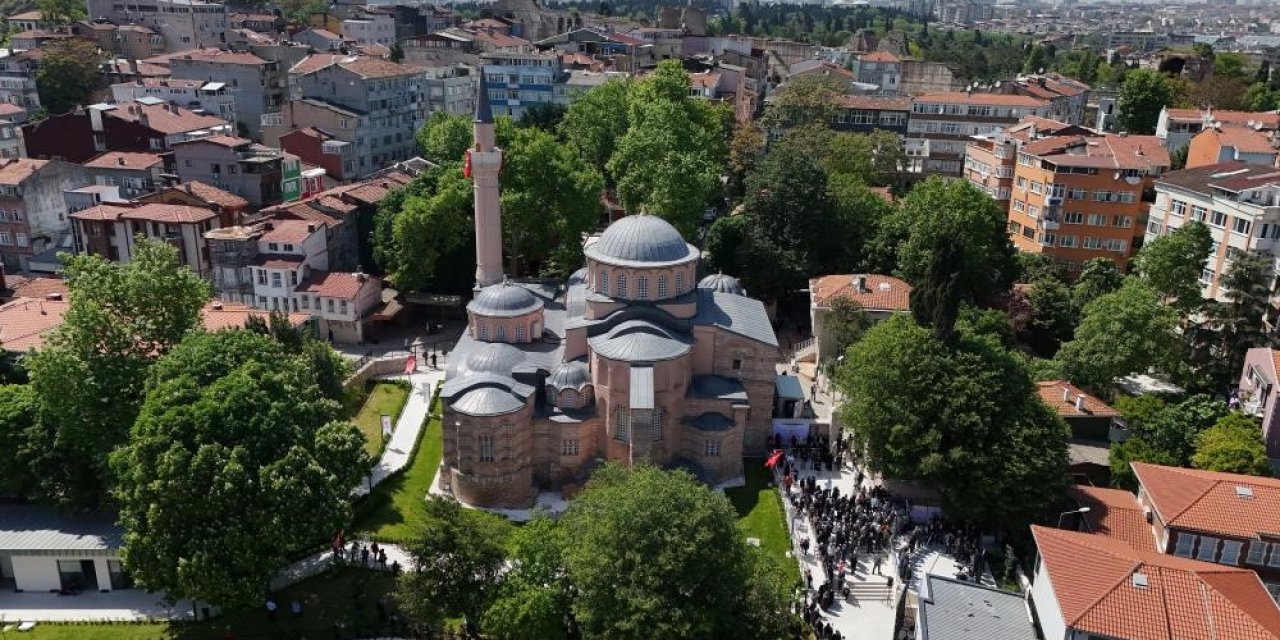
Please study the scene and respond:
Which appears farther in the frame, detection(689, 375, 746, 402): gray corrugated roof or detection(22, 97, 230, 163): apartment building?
detection(22, 97, 230, 163): apartment building

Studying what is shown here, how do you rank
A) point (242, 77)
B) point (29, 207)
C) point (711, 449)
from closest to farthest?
point (711, 449) → point (29, 207) → point (242, 77)

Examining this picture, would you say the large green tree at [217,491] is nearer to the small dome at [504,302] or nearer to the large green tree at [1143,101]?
the small dome at [504,302]

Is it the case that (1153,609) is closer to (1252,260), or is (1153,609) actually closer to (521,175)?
(1252,260)

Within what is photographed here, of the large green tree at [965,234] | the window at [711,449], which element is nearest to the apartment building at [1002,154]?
the large green tree at [965,234]

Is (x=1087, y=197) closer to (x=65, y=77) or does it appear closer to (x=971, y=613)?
(x=971, y=613)

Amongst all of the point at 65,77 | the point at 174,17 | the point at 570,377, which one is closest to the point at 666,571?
the point at 570,377

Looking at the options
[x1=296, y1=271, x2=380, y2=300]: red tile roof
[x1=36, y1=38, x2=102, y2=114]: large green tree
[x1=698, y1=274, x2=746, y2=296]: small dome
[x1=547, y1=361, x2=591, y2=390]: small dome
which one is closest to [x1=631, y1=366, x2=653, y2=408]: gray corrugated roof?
[x1=547, y1=361, x2=591, y2=390]: small dome

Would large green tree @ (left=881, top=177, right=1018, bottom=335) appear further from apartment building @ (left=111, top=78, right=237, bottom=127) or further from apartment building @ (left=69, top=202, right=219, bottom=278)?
apartment building @ (left=111, top=78, right=237, bottom=127)

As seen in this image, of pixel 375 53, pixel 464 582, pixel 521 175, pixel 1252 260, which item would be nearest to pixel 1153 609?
pixel 464 582
